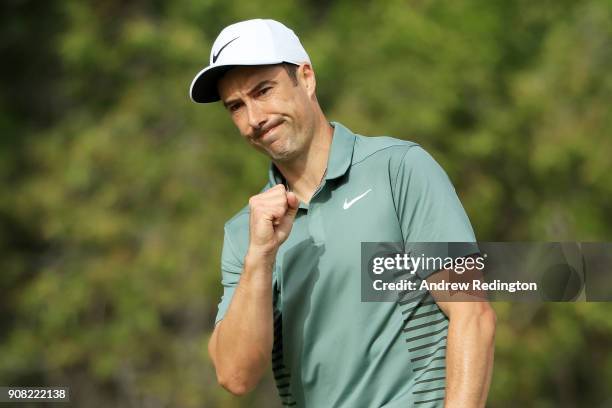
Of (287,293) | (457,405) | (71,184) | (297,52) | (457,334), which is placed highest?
(71,184)

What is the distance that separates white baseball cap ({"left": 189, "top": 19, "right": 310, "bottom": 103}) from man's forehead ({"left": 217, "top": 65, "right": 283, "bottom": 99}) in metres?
0.02

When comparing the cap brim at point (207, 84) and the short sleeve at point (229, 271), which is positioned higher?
the cap brim at point (207, 84)

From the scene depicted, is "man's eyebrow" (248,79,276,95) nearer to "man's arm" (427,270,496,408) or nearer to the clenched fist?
the clenched fist

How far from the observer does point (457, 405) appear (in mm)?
2273

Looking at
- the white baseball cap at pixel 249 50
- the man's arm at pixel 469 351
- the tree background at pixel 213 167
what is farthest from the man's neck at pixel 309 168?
the tree background at pixel 213 167

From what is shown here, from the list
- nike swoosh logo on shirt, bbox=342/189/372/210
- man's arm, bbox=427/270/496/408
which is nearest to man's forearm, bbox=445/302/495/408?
man's arm, bbox=427/270/496/408

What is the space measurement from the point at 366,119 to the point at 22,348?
11.4 ft

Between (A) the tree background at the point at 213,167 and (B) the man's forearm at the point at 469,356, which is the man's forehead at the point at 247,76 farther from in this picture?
(A) the tree background at the point at 213,167

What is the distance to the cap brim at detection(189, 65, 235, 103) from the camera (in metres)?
2.69

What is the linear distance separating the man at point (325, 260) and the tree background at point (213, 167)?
5.17 meters

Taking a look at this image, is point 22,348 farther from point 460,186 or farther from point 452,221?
point 452,221

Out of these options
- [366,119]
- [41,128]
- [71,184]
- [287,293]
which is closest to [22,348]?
[71,184]

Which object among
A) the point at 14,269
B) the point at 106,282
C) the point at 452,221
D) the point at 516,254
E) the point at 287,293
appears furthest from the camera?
the point at 14,269

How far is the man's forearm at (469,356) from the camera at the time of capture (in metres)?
2.29
